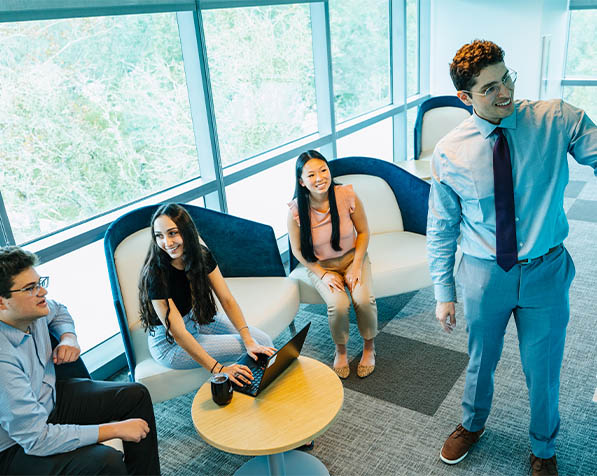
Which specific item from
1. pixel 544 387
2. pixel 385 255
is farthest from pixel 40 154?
pixel 544 387

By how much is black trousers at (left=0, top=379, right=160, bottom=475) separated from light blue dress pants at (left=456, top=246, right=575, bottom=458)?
1.31 meters

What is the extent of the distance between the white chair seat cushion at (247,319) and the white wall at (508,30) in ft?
14.3

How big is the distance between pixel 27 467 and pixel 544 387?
184cm

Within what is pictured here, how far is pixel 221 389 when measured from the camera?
6.91 feet

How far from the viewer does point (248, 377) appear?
225 centimetres

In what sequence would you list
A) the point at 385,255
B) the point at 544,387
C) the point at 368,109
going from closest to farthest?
the point at 544,387, the point at 385,255, the point at 368,109

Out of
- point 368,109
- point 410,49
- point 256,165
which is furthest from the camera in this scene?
Result: point 410,49

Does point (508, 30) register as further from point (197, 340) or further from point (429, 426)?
point (197, 340)

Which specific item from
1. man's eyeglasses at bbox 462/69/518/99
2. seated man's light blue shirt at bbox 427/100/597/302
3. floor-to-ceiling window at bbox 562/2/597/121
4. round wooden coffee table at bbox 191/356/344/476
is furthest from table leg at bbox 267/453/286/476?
floor-to-ceiling window at bbox 562/2/597/121

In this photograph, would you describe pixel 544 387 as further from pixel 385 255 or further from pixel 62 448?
pixel 62 448

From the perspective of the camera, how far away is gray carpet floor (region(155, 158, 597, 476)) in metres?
2.40

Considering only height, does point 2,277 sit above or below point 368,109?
above

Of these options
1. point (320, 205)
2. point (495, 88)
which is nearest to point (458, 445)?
point (320, 205)

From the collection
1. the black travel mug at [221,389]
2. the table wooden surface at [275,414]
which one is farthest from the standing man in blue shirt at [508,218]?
the black travel mug at [221,389]
